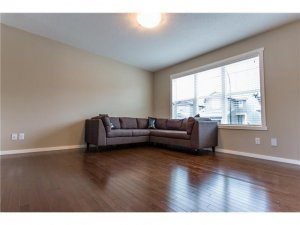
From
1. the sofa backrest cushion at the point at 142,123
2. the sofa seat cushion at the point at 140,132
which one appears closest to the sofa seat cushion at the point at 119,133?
the sofa seat cushion at the point at 140,132

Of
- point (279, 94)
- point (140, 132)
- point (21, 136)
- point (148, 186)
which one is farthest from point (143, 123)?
point (148, 186)

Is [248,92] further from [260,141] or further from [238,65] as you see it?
[260,141]

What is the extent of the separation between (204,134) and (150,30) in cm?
236

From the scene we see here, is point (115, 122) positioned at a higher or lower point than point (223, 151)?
higher

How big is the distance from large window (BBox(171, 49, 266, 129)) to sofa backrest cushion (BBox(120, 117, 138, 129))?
1.37 metres

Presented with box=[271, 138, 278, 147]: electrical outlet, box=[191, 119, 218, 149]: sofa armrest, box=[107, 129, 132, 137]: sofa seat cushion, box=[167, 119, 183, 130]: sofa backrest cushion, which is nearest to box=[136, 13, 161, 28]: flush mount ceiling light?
box=[191, 119, 218, 149]: sofa armrest

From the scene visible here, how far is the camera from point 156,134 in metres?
4.70

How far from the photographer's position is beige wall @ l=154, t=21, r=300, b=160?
2.99 metres

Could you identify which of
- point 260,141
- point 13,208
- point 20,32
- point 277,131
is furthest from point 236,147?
point 20,32

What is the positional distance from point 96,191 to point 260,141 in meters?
3.05

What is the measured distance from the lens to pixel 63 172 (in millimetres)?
2443

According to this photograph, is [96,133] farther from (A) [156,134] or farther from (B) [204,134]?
(B) [204,134]

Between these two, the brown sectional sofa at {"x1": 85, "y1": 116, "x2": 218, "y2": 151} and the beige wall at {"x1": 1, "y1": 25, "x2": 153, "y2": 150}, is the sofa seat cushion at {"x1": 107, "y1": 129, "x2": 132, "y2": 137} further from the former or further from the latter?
the beige wall at {"x1": 1, "y1": 25, "x2": 153, "y2": 150}

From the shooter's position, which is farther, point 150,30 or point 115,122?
point 115,122
